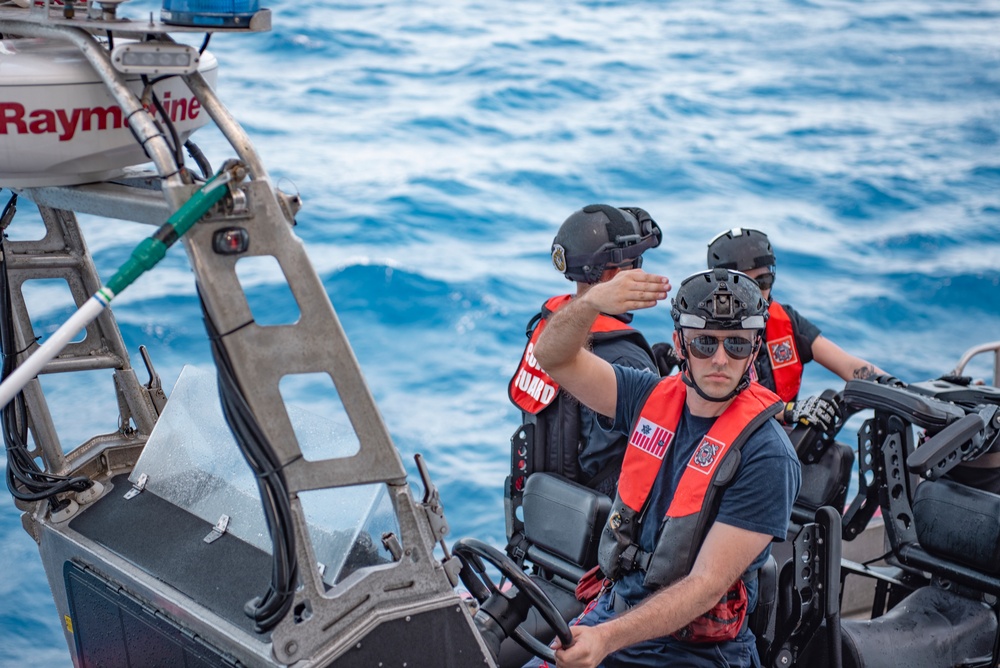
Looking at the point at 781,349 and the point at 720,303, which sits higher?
the point at 720,303

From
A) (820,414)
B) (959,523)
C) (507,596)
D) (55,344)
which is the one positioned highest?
(55,344)

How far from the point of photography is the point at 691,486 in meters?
2.75

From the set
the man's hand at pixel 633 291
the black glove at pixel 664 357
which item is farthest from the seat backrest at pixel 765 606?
the black glove at pixel 664 357

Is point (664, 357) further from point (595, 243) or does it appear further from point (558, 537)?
point (558, 537)

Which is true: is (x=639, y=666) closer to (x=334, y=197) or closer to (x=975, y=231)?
(x=334, y=197)

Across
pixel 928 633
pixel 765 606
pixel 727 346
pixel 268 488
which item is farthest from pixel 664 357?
pixel 268 488

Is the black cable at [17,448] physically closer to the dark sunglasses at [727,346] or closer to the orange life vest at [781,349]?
the dark sunglasses at [727,346]

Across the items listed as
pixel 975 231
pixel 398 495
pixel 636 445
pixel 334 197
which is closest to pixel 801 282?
pixel 975 231

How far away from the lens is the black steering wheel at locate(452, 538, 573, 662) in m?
2.62

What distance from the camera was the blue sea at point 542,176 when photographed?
10.1m

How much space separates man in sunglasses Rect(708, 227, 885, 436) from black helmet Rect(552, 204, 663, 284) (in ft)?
1.86

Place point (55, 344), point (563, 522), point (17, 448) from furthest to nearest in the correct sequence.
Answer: point (563, 522), point (17, 448), point (55, 344)

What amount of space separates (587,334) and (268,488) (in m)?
1.09

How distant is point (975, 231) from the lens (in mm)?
13547
